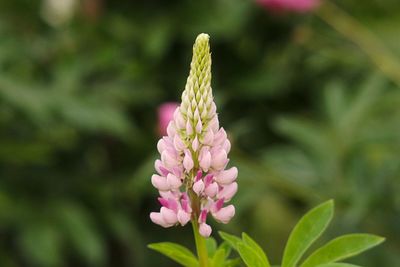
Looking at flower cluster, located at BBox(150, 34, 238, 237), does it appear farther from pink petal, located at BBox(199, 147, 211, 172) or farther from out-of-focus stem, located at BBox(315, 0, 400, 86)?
out-of-focus stem, located at BBox(315, 0, 400, 86)

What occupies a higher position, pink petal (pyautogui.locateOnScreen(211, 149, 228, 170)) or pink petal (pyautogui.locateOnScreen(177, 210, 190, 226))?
pink petal (pyautogui.locateOnScreen(211, 149, 228, 170))

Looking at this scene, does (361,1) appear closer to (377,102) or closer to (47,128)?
(377,102)

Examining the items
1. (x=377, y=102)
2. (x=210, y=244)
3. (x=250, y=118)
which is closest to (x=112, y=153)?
(x=250, y=118)

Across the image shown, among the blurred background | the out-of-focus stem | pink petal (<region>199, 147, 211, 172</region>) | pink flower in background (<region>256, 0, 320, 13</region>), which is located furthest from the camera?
pink flower in background (<region>256, 0, 320, 13</region>)

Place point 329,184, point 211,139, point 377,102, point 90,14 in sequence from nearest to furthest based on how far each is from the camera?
1. point 211,139
2. point 329,184
3. point 377,102
4. point 90,14

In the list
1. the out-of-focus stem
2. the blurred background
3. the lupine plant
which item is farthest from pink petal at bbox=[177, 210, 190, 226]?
the out-of-focus stem

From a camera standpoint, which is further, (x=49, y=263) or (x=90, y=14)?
(x=90, y=14)

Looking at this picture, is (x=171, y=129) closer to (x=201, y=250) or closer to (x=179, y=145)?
(x=179, y=145)
